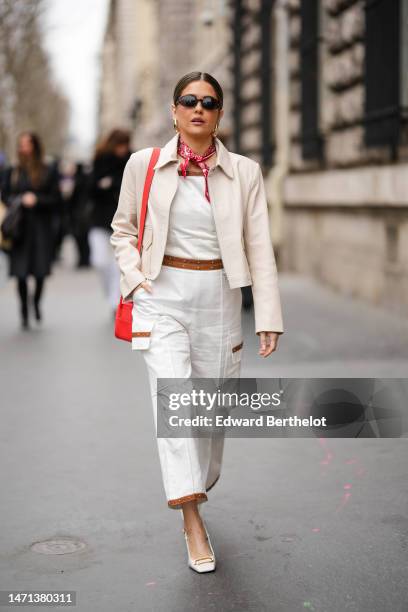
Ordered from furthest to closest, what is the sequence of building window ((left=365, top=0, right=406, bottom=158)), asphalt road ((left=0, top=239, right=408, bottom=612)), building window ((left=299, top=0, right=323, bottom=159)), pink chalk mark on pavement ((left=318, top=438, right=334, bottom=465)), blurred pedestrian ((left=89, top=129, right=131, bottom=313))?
building window ((left=299, top=0, right=323, bottom=159)), blurred pedestrian ((left=89, top=129, right=131, bottom=313)), building window ((left=365, top=0, right=406, bottom=158)), pink chalk mark on pavement ((left=318, top=438, right=334, bottom=465)), asphalt road ((left=0, top=239, right=408, bottom=612))

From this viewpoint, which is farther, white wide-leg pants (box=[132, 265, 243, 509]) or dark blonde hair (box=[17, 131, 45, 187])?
dark blonde hair (box=[17, 131, 45, 187])

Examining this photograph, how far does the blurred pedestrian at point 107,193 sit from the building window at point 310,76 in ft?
11.6

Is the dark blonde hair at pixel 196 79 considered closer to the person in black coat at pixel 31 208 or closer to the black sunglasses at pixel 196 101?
the black sunglasses at pixel 196 101

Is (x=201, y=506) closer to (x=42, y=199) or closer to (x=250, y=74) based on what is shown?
(x=42, y=199)

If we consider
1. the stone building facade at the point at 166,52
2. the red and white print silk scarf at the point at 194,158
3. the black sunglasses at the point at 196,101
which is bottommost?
the red and white print silk scarf at the point at 194,158

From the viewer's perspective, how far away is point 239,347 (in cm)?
425

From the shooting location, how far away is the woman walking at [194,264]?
4.02 meters

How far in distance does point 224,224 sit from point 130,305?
462 millimetres

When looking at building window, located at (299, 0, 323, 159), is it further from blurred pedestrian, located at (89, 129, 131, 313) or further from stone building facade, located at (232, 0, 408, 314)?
blurred pedestrian, located at (89, 129, 131, 313)

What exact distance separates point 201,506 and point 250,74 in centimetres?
1514

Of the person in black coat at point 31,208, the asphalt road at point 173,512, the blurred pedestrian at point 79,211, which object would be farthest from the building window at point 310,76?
the asphalt road at point 173,512

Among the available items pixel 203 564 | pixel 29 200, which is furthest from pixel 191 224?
pixel 29 200

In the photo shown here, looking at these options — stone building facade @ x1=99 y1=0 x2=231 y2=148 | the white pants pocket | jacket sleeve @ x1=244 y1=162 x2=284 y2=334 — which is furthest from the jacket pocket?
stone building facade @ x1=99 y1=0 x2=231 y2=148

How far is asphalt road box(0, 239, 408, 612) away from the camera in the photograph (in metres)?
3.75
